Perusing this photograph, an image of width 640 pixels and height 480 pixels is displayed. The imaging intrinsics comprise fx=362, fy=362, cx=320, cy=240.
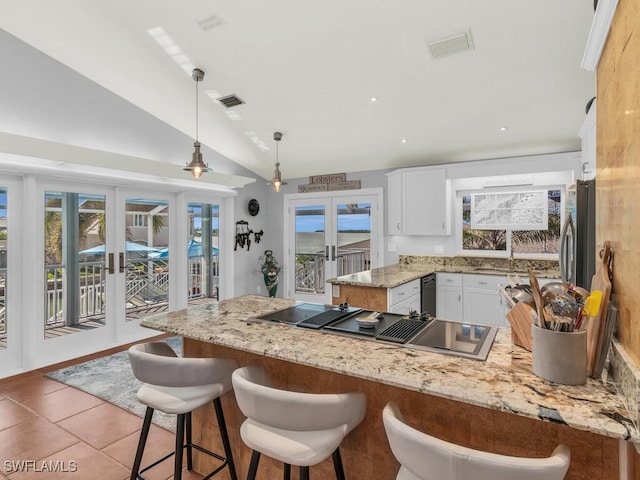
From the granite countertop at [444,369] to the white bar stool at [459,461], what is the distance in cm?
12

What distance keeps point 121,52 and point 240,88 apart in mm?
1145

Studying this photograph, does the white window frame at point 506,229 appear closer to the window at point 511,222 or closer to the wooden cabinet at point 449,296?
the window at point 511,222

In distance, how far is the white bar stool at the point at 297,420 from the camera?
4.05 ft

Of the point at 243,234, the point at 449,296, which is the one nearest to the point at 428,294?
the point at 449,296

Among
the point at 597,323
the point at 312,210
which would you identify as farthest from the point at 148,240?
the point at 597,323

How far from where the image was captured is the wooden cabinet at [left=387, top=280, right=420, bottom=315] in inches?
136

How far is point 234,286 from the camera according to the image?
591 cm

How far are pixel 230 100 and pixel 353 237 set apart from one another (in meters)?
2.85

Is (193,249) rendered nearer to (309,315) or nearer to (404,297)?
(404,297)

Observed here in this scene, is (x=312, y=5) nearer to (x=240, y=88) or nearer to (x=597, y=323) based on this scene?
(x=240, y=88)

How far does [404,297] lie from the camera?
3.79m

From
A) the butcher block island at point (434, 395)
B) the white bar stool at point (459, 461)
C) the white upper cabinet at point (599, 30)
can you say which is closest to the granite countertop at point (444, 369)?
the butcher block island at point (434, 395)

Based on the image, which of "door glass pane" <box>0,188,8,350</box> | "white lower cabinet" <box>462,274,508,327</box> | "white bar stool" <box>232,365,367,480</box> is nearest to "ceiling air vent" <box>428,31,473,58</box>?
"white lower cabinet" <box>462,274,508,327</box>

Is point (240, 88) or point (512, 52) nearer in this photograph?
point (512, 52)
